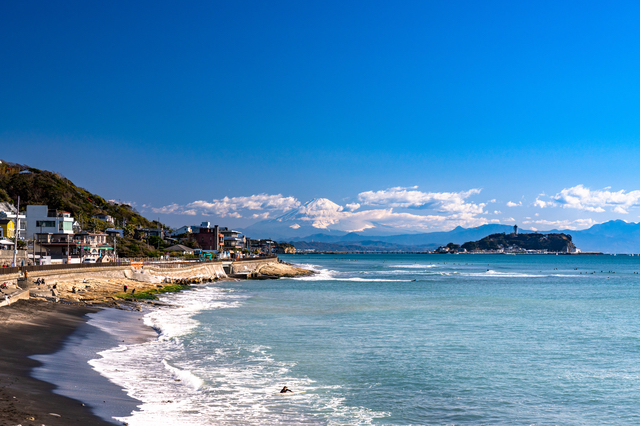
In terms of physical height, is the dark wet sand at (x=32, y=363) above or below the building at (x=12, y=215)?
below

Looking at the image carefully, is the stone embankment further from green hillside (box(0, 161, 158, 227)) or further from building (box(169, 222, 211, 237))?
Result: building (box(169, 222, 211, 237))

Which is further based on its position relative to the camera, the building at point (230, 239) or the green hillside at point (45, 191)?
the building at point (230, 239)

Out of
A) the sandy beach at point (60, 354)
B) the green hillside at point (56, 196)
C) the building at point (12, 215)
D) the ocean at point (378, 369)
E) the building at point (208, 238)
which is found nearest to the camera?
the sandy beach at point (60, 354)

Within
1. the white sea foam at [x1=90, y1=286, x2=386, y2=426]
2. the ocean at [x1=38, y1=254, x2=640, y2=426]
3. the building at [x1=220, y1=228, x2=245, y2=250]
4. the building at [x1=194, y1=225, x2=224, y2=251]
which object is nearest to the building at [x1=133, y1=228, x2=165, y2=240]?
the building at [x1=194, y1=225, x2=224, y2=251]

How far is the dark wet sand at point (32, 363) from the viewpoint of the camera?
11.1 metres

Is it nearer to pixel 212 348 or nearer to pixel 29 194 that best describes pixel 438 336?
pixel 212 348

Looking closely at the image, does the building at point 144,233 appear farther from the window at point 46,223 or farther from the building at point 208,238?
the window at point 46,223

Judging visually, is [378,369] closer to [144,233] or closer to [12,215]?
[12,215]

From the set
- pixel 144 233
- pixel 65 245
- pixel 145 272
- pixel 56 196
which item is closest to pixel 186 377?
pixel 145 272

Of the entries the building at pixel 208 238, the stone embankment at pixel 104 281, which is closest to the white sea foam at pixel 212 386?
the stone embankment at pixel 104 281

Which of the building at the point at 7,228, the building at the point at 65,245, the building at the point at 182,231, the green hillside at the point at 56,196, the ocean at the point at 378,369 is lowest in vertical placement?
the ocean at the point at 378,369

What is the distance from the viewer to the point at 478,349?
2375 centimetres

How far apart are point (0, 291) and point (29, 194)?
11287 centimetres

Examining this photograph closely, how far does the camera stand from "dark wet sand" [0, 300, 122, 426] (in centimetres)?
1115
